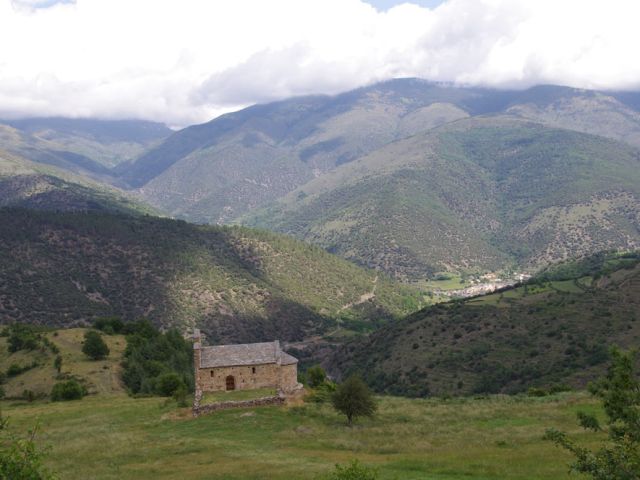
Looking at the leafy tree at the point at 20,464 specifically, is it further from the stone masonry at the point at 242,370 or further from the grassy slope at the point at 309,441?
the stone masonry at the point at 242,370

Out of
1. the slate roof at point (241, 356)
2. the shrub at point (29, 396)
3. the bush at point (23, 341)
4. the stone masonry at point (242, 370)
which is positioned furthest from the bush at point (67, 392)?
the stone masonry at point (242, 370)

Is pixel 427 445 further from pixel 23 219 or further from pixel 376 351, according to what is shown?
pixel 23 219

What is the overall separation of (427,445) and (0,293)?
484 ft

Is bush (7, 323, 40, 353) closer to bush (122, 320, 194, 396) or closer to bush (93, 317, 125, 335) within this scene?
bush (93, 317, 125, 335)

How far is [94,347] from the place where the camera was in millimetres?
93688

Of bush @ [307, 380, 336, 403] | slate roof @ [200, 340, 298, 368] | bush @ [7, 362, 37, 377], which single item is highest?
slate roof @ [200, 340, 298, 368]

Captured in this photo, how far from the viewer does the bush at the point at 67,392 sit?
2955 inches

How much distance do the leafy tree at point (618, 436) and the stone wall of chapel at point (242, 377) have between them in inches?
1460

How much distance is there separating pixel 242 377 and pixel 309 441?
13919 millimetres

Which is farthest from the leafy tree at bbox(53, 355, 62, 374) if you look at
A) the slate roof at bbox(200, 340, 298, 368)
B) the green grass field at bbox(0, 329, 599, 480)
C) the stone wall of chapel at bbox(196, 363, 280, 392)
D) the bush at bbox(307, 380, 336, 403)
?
the bush at bbox(307, 380, 336, 403)

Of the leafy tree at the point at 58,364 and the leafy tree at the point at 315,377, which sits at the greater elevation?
the leafy tree at the point at 58,364

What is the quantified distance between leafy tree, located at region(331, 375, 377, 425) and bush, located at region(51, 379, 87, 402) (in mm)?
41105

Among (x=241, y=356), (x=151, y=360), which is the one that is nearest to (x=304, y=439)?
(x=241, y=356)

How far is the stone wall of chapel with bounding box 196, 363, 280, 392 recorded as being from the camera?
55219mm
